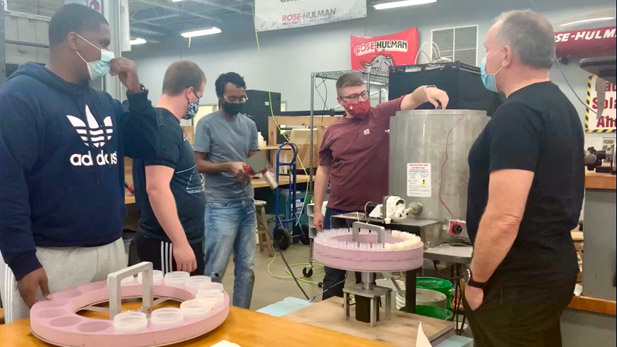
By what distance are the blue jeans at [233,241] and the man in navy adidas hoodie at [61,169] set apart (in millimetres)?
1145

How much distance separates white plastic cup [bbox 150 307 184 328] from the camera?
94 cm

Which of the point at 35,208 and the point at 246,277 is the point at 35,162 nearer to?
the point at 35,208

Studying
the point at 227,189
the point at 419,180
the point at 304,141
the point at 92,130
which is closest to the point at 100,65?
the point at 92,130

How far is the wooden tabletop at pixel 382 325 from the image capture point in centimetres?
129

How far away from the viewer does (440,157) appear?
1.82m

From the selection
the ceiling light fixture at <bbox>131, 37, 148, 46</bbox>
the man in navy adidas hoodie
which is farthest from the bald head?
the ceiling light fixture at <bbox>131, 37, 148, 46</bbox>

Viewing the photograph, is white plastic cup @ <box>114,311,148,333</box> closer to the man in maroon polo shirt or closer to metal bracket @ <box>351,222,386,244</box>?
metal bracket @ <box>351,222,386,244</box>

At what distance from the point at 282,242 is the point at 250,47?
568 centimetres

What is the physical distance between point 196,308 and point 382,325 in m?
0.58

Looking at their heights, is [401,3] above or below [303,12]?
above

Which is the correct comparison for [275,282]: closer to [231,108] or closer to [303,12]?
[231,108]

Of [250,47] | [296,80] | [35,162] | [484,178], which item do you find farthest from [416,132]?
[250,47]

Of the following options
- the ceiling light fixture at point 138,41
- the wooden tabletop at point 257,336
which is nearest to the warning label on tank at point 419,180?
the wooden tabletop at point 257,336

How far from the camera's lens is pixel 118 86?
2322mm
